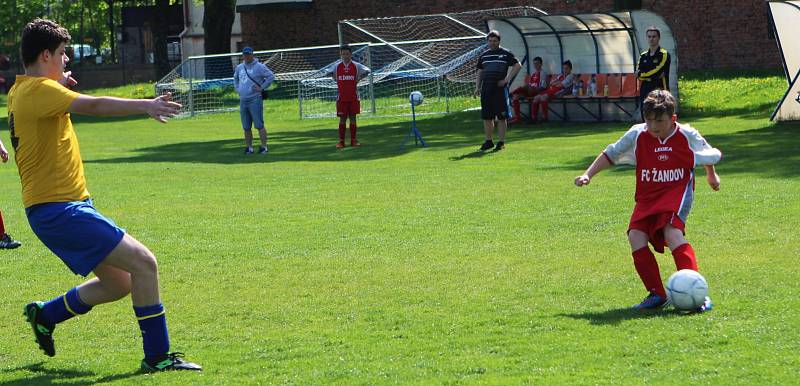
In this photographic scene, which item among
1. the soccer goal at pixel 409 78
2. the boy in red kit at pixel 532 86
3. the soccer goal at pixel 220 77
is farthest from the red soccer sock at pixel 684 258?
the soccer goal at pixel 220 77

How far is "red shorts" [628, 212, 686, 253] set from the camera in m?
7.91

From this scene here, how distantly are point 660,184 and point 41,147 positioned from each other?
159 inches

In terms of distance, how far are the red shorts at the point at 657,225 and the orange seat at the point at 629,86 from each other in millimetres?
18454

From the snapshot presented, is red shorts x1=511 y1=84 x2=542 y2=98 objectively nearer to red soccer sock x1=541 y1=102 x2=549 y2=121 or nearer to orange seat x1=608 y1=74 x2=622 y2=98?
red soccer sock x1=541 y1=102 x2=549 y2=121

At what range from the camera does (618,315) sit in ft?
25.4

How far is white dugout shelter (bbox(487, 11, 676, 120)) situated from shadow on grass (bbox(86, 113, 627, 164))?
5.22 ft

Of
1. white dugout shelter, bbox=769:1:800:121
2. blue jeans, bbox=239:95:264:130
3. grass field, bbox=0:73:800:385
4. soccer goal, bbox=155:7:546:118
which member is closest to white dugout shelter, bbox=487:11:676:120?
soccer goal, bbox=155:7:546:118

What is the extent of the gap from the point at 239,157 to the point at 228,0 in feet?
80.3

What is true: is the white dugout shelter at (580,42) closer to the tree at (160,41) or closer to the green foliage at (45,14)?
the tree at (160,41)

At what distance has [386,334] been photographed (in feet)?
24.6

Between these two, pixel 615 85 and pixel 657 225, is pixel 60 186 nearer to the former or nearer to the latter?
pixel 657 225

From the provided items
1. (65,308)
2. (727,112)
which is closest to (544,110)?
(727,112)

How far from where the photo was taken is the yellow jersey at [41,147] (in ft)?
20.9

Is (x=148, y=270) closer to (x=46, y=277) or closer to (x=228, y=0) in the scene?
(x=46, y=277)
